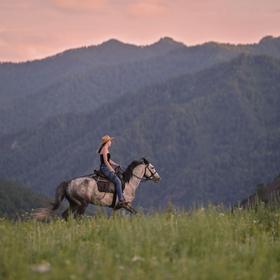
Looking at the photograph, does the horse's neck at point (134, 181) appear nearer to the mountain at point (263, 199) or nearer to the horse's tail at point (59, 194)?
the horse's tail at point (59, 194)

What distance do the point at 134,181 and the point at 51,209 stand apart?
2.35m

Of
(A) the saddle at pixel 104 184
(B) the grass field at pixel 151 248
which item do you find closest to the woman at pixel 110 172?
(A) the saddle at pixel 104 184

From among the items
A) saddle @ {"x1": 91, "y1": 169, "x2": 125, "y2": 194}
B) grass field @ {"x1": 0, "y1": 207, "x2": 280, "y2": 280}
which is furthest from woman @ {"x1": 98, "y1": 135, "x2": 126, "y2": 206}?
grass field @ {"x1": 0, "y1": 207, "x2": 280, "y2": 280}

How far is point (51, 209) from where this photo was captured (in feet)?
59.3

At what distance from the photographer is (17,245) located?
370 inches

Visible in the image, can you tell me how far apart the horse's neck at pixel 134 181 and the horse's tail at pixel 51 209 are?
5.37ft

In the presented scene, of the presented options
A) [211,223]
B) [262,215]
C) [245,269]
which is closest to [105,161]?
[262,215]

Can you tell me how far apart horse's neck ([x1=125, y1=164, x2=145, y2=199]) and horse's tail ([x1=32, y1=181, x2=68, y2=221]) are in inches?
64.5

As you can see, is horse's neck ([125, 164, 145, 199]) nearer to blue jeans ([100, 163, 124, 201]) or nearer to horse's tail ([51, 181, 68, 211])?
blue jeans ([100, 163, 124, 201])

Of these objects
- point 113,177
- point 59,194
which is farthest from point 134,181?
point 59,194

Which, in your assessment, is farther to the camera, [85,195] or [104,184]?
[85,195]

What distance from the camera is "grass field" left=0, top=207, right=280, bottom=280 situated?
7.27 metres

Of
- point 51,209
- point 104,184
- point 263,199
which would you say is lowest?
point 263,199

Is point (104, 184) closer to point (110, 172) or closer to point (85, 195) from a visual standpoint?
point (110, 172)
